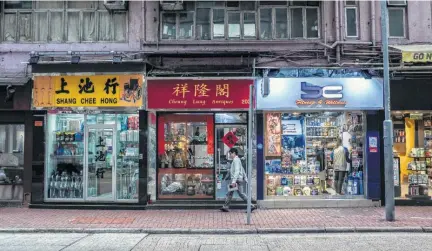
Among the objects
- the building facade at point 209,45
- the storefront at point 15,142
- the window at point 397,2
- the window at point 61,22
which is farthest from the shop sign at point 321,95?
the storefront at point 15,142

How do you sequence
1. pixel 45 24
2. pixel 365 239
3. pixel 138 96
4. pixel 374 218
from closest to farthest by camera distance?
pixel 365 239 < pixel 374 218 < pixel 138 96 < pixel 45 24

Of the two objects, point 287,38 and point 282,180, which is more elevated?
point 287,38

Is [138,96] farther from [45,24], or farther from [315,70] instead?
[315,70]

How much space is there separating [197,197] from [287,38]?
18.4ft

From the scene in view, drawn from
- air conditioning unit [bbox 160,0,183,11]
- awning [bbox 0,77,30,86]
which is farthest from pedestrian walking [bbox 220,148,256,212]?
awning [bbox 0,77,30,86]

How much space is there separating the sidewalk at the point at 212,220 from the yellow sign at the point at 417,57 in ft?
13.7

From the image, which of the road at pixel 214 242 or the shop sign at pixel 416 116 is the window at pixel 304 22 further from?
the road at pixel 214 242

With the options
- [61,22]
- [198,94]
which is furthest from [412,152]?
[61,22]

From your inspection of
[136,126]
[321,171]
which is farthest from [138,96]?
[321,171]

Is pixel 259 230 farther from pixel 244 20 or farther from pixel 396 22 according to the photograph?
pixel 396 22

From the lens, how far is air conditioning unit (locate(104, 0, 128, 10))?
44.8 feet

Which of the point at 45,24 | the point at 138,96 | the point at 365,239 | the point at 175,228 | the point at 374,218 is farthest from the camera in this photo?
the point at 45,24

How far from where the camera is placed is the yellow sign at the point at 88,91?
13.6 m

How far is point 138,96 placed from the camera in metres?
13.5
